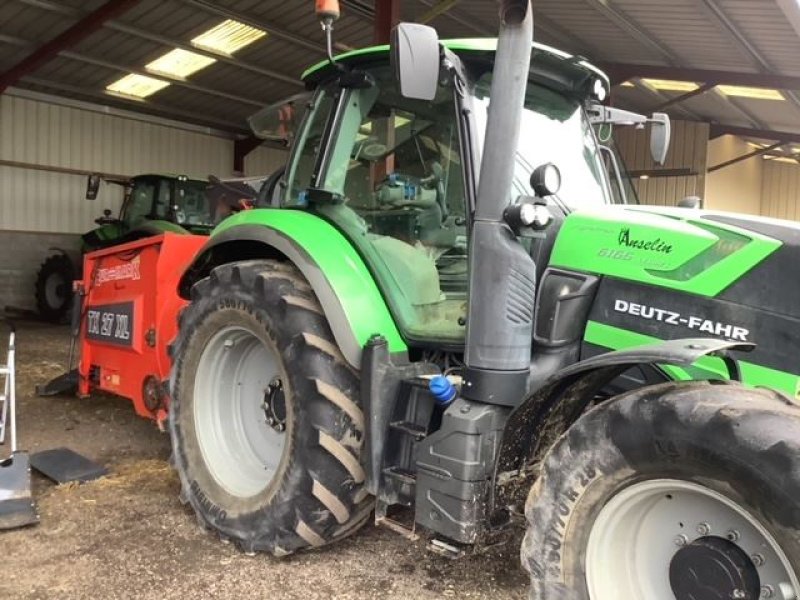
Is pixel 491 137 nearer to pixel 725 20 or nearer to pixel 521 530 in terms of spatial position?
pixel 521 530

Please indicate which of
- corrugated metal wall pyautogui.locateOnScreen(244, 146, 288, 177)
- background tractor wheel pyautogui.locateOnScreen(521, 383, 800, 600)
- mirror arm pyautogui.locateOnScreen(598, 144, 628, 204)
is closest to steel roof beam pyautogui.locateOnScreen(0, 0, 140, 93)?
corrugated metal wall pyautogui.locateOnScreen(244, 146, 288, 177)

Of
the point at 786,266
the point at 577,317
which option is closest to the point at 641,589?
the point at 577,317

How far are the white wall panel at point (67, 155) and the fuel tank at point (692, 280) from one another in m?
13.5

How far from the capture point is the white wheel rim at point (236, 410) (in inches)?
133

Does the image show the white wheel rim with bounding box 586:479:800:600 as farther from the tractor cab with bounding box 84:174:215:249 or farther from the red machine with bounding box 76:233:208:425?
the tractor cab with bounding box 84:174:215:249

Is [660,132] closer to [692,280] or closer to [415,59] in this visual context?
[692,280]

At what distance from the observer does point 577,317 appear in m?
2.51

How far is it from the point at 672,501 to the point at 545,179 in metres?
1.06

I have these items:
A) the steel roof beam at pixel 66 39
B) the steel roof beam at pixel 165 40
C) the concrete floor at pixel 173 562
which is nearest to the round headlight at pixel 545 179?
the concrete floor at pixel 173 562

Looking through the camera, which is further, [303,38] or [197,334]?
[303,38]

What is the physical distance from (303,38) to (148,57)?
2761 mm

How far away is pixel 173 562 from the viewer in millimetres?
2975

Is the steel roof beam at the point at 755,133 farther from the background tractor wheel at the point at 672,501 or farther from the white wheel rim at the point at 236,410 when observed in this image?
the background tractor wheel at the point at 672,501

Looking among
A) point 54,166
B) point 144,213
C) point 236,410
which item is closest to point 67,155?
point 54,166
